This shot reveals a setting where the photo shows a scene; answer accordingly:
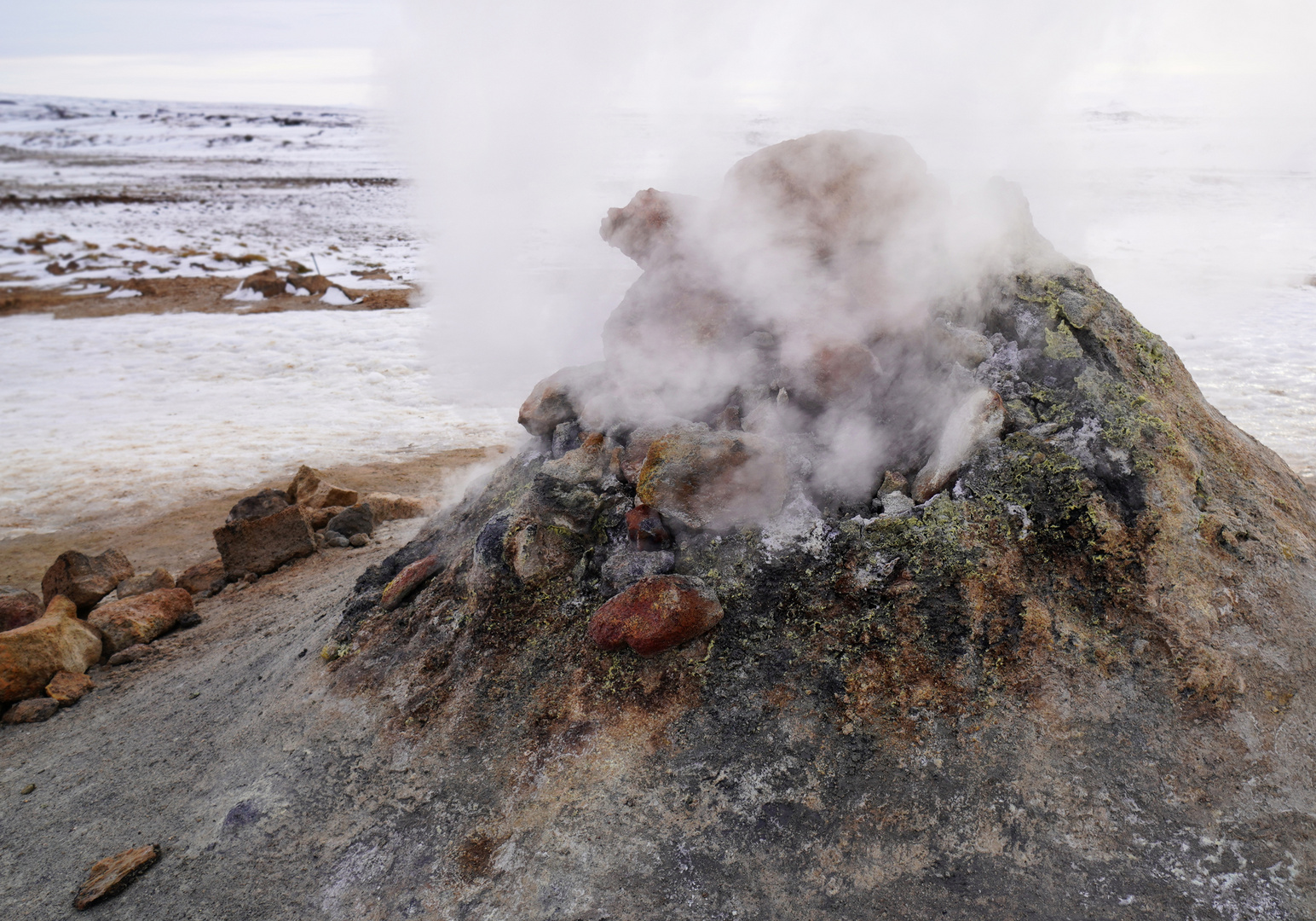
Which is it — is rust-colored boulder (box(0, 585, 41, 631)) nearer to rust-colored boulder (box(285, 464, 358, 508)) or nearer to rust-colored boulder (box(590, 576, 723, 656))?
rust-colored boulder (box(285, 464, 358, 508))

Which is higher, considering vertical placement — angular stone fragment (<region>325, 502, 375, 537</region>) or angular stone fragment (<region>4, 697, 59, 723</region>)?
angular stone fragment (<region>325, 502, 375, 537</region>)

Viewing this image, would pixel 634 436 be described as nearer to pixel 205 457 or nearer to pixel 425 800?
pixel 425 800

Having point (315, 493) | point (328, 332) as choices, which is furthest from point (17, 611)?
point (328, 332)

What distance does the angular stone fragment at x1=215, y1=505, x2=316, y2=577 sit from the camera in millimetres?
4383

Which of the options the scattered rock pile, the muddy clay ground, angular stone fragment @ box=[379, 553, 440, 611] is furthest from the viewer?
the scattered rock pile

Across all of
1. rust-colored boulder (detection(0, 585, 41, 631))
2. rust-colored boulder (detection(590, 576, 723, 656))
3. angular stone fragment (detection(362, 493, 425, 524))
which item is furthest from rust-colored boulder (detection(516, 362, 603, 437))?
rust-colored boulder (detection(0, 585, 41, 631))

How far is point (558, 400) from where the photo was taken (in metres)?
3.18

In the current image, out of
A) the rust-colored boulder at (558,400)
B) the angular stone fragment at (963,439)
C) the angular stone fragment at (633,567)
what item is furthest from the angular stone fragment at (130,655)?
the angular stone fragment at (963,439)

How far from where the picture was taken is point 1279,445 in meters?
6.25

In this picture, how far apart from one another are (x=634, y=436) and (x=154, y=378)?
8.32 m

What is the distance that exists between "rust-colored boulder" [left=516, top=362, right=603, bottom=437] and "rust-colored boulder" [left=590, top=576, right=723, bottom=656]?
3.57 ft

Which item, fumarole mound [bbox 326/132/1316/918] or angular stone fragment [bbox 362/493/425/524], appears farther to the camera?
angular stone fragment [bbox 362/493/425/524]

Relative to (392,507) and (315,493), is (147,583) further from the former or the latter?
(392,507)

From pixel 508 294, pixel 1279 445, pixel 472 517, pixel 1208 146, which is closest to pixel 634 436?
pixel 472 517
